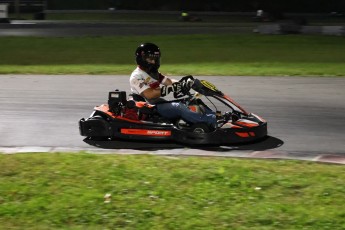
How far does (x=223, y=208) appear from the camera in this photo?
598 cm

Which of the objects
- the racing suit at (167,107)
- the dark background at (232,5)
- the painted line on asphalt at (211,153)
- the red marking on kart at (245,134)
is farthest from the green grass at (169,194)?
the dark background at (232,5)

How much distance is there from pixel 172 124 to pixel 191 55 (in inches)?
447

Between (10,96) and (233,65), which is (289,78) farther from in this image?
(10,96)

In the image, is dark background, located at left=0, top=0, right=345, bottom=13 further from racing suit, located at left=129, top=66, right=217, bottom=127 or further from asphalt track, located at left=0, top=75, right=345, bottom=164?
racing suit, located at left=129, top=66, right=217, bottom=127

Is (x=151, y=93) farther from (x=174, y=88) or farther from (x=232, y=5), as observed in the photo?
(x=232, y=5)

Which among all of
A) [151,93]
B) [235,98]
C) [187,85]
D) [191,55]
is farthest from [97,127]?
[191,55]

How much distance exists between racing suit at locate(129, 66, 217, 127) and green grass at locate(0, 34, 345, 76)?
6874mm

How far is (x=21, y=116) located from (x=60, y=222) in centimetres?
527

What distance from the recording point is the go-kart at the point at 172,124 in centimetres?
852

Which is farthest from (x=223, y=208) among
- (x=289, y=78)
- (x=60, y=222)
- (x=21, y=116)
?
(x=289, y=78)

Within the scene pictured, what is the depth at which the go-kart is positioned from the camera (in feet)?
27.9

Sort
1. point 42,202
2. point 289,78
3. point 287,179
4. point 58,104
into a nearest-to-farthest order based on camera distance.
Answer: point 42,202
point 287,179
point 58,104
point 289,78

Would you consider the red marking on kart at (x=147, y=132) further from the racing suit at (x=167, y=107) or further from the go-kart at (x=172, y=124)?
the racing suit at (x=167, y=107)

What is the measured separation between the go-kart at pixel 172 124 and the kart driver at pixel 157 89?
0.23 ft
